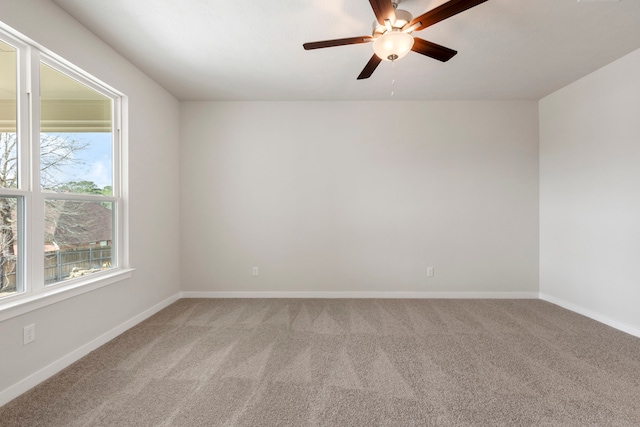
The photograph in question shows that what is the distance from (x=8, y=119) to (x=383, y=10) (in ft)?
8.16

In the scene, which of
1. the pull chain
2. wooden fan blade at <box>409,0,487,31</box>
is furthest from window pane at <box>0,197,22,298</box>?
the pull chain

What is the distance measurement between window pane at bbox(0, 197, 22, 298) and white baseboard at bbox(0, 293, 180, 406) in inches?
23.1

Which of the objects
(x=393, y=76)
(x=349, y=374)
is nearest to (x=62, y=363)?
(x=349, y=374)

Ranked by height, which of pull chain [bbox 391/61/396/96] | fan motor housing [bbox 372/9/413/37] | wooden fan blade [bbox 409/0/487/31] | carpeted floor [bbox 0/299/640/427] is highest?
pull chain [bbox 391/61/396/96]

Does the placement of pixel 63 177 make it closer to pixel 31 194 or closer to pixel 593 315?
pixel 31 194

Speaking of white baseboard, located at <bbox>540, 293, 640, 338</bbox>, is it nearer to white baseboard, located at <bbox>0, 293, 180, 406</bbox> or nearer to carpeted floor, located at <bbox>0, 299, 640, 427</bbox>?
carpeted floor, located at <bbox>0, 299, 640, 427</bbox>

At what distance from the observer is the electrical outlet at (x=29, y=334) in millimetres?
1758

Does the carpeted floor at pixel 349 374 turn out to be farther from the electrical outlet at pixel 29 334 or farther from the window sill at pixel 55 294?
the window sill at pixel 55 294

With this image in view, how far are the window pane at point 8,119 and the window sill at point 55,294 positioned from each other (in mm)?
748

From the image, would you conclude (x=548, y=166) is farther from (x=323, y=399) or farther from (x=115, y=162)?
(x=115, y=162)

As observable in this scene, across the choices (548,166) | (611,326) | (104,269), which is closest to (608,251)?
(611,326)

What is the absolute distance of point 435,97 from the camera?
11.8ft

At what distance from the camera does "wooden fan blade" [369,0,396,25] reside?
5.00 ft

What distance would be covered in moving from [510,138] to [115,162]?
4793 mm
